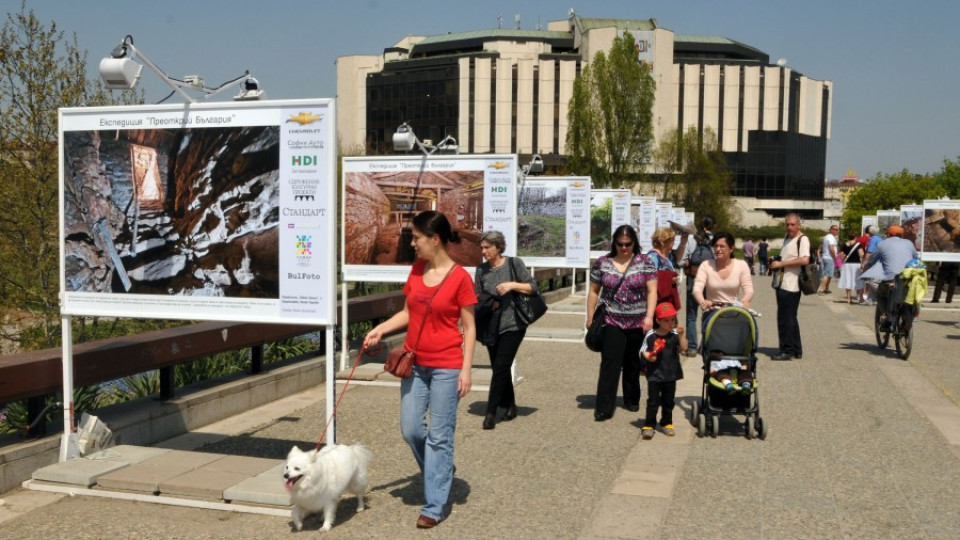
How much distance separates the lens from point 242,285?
22.7ft

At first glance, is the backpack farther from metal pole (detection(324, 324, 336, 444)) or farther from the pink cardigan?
metal pole (detection(324, 324, 336, 444))

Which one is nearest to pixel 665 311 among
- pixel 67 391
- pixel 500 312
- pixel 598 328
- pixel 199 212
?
pixel 598 328

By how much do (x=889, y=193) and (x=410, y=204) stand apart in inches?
2647

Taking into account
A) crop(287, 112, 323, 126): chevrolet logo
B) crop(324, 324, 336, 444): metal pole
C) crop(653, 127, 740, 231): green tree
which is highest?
Result: crop(653, 127, 740, 231): green tree

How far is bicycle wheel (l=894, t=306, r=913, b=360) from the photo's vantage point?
45.7 ft

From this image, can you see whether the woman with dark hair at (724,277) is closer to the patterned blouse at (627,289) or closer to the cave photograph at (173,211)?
the patterned blouse at (627,289)

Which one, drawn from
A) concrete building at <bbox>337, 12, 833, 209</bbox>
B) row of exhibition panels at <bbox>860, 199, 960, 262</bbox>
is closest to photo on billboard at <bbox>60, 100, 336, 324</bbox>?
row of exhibition panels at <bbox>860, 199, 960, 262</bbox>

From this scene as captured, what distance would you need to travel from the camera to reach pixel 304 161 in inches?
262

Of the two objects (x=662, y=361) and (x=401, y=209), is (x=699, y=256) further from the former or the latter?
(x=662, y=361)

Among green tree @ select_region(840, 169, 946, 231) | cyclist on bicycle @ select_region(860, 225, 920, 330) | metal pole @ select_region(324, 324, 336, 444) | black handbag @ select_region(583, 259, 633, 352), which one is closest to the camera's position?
metal pole @ select_region(324, 324, 336, 444)

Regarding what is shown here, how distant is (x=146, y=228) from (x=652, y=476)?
4106 millimetres

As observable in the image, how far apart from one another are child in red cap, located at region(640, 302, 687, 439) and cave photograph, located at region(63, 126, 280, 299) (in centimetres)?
342

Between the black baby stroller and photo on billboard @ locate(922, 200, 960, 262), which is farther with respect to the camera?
photo on billboard @ locate(922, 200, 960, 262)

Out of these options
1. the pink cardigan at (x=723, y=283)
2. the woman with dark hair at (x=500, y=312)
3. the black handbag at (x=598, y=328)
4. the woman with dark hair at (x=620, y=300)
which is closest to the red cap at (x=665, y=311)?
the woman with dark hair at (x=620, y=300)
